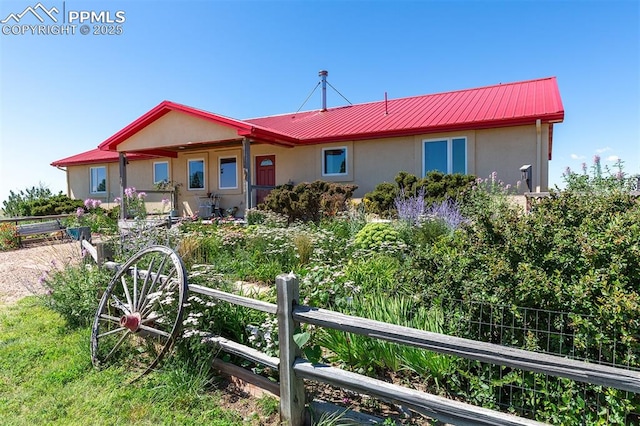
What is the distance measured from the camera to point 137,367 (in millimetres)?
3428

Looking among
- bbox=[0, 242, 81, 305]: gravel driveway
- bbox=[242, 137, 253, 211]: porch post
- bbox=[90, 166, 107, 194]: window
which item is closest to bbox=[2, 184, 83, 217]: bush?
bbox=[90, 166, 107, 194]: window

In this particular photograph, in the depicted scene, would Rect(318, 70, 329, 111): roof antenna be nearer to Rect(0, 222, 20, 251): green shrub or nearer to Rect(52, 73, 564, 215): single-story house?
Rect(52, 73, 564, 215): single-story house

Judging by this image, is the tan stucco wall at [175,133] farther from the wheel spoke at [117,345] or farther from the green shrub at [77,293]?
the wheel spoke at [117,345]

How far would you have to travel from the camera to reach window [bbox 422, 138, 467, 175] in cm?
1105

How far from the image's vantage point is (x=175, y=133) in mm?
12727

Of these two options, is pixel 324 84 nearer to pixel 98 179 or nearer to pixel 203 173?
pixel 203 173

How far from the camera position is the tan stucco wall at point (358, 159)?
34.1 feet

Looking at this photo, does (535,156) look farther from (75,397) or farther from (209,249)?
(75,397)

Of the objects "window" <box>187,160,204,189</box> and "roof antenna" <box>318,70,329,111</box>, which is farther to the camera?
"roof antenna" <box>318,70,329,111</box>

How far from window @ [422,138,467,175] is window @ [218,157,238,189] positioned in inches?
306

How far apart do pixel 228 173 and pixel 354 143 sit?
5.82 metres

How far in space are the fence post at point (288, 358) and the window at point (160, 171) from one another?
51.6 ft

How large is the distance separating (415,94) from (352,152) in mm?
5359

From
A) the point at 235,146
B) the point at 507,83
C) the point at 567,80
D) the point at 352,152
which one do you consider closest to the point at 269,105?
the point at 235,146
